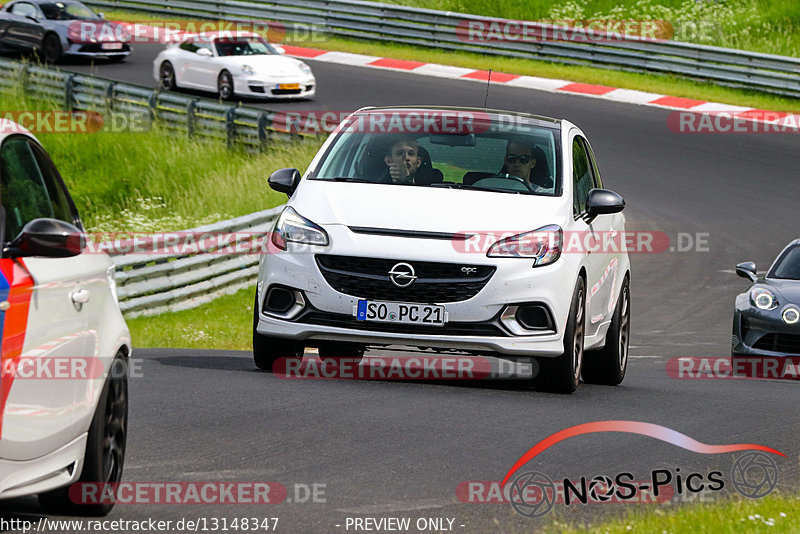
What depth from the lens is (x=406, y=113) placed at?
35.7 feet

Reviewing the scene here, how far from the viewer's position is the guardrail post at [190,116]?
26.0 m

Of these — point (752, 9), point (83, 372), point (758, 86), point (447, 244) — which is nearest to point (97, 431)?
point (83, 372)

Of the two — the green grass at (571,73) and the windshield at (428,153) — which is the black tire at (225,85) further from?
the windshield at (428,153)

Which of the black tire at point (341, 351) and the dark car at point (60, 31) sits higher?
the black tire at point (341, 351)

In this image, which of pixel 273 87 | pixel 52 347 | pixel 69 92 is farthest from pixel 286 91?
pixel 52 347

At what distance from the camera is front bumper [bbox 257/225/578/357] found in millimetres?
9258

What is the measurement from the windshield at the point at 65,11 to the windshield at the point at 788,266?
22396 mm

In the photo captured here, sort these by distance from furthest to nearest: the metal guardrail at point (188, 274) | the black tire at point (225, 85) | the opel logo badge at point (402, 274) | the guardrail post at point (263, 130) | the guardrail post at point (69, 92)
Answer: the black tire at point (225, 85) < the guardrail post at point (69, 92) < the guardrail post at point (263, 130) < the metal guardrail at point (188, 274) < the opel logo badge at point (402, 274)

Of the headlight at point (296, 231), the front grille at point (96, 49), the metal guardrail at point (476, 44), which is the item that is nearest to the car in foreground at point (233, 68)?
the front grille at point (96, 49)

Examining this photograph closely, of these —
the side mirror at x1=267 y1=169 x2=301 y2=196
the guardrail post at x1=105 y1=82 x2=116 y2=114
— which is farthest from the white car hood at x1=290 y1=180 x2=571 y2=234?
the guardrail post at x1=105 y1=82 x2=116 y2=114

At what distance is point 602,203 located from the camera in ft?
33.4

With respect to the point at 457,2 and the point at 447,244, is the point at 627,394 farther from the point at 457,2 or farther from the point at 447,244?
the point at 457,2

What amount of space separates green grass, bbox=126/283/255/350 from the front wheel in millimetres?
12234

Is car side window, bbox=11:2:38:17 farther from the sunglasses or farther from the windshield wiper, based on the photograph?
the sunglasses
